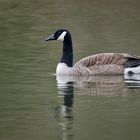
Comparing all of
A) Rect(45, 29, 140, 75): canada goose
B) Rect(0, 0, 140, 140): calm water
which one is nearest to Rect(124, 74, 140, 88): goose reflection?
Rect(0, 0, 140, 140): calm water

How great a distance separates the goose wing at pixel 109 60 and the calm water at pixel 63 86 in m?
0.41

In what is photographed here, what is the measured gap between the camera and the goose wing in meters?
20.2

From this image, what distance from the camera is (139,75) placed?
65.5 ft

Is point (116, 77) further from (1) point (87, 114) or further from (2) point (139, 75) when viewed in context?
(1) point (87, 114)

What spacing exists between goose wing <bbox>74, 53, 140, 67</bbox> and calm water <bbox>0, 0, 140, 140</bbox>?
1.34ft

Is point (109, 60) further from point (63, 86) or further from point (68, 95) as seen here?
point (68, 95)

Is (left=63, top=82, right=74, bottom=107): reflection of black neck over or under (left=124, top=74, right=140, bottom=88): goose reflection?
over

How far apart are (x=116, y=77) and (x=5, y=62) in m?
2.96

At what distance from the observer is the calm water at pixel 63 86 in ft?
44.7

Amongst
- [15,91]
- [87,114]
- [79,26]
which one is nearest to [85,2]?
[79,26]

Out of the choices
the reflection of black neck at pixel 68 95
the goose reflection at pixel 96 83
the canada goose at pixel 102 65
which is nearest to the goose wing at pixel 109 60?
the canada goose at pixel 102 65

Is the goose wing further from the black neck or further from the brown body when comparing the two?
the black neck

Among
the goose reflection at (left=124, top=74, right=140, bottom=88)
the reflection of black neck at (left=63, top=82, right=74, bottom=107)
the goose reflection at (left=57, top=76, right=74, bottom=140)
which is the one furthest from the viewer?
the goose reflection at (left=124, top=74, right=140, bottom=88)

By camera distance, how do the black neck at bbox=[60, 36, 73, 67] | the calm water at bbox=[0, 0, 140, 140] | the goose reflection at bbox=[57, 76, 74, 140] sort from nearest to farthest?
1. the goose reflection at bbox=[57, 76, 74, 140]
2. the calm water at bbox=[0, 0, 140, 140]
3. the black neck at bbox=[60, 36, 73, 67]
